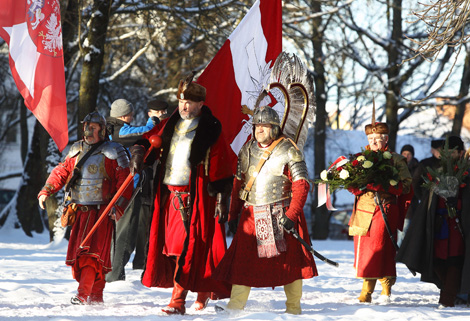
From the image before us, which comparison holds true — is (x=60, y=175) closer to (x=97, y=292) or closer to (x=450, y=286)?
(x=97, y=292)

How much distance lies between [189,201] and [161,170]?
0.38 metres

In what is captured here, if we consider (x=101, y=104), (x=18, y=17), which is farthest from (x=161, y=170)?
(x=101, y=104)

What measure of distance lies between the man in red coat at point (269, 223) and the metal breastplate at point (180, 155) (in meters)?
0.48

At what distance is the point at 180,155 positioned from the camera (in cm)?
622

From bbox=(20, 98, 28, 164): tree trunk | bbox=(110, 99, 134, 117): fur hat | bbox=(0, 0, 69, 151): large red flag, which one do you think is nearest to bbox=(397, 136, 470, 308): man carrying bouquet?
bbox=(110, 99, 134, 117): fur hat

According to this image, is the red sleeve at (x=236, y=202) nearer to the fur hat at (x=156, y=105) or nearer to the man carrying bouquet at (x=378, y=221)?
the man carrying bouquet at (x=378, y=221)

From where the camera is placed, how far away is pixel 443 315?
611 cm

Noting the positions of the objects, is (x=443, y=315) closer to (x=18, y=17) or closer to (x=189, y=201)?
(x=189, y=201)

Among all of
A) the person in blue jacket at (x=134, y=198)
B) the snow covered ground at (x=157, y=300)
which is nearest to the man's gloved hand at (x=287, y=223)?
the snow covered ground at (x=157, y=300)

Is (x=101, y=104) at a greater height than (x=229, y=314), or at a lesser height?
greater

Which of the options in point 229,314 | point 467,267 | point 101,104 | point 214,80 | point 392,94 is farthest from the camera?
point 101,104

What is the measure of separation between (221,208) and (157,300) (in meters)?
1.41

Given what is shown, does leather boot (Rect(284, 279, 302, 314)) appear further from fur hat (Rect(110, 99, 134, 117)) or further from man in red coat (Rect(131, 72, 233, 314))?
fur hat (Rect(110, 99, 134, 117))

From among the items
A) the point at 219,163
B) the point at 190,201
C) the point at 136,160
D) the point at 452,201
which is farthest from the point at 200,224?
the point at 452,201
